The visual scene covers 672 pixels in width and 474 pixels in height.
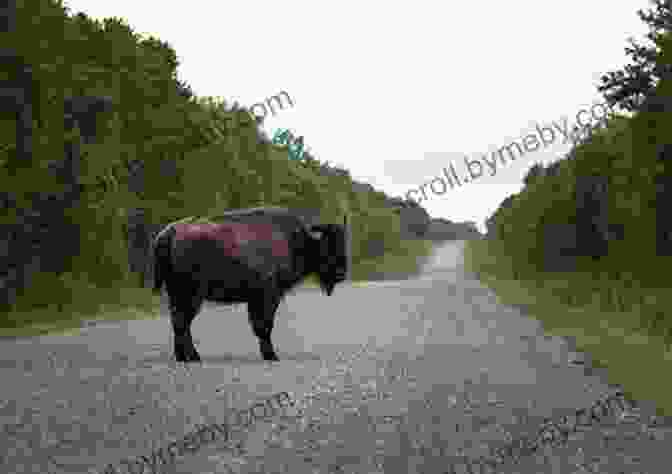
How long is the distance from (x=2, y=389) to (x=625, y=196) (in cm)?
3151

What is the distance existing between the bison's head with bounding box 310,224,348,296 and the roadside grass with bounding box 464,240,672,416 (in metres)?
3.61

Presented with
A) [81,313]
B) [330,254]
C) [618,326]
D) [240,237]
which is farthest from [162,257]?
[81,313]

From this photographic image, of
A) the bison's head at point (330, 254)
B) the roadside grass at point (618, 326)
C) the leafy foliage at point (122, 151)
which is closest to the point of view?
the roadside grass at point (618, 326)

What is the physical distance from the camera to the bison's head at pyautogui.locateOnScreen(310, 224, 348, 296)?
39.7ft

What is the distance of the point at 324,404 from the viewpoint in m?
8.16

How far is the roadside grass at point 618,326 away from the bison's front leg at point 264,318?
4307 mm

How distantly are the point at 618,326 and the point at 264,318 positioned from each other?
27.8 ft

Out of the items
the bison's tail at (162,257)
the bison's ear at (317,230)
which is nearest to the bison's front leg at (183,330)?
the bison's tail at (162,257)

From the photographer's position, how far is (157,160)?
3878 centimetres

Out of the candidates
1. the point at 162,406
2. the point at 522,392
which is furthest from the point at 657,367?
the point at 162,406

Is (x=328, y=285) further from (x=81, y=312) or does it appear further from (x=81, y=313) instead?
(x=81, y=312)

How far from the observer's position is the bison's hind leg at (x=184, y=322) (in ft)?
38.7

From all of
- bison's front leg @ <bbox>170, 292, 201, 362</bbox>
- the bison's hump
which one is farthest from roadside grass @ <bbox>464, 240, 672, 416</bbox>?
bison's front leg @ <bbox>170, 292, 201, 362</bbox>

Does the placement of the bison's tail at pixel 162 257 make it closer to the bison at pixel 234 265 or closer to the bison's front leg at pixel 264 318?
the bison at pixel 234 265
